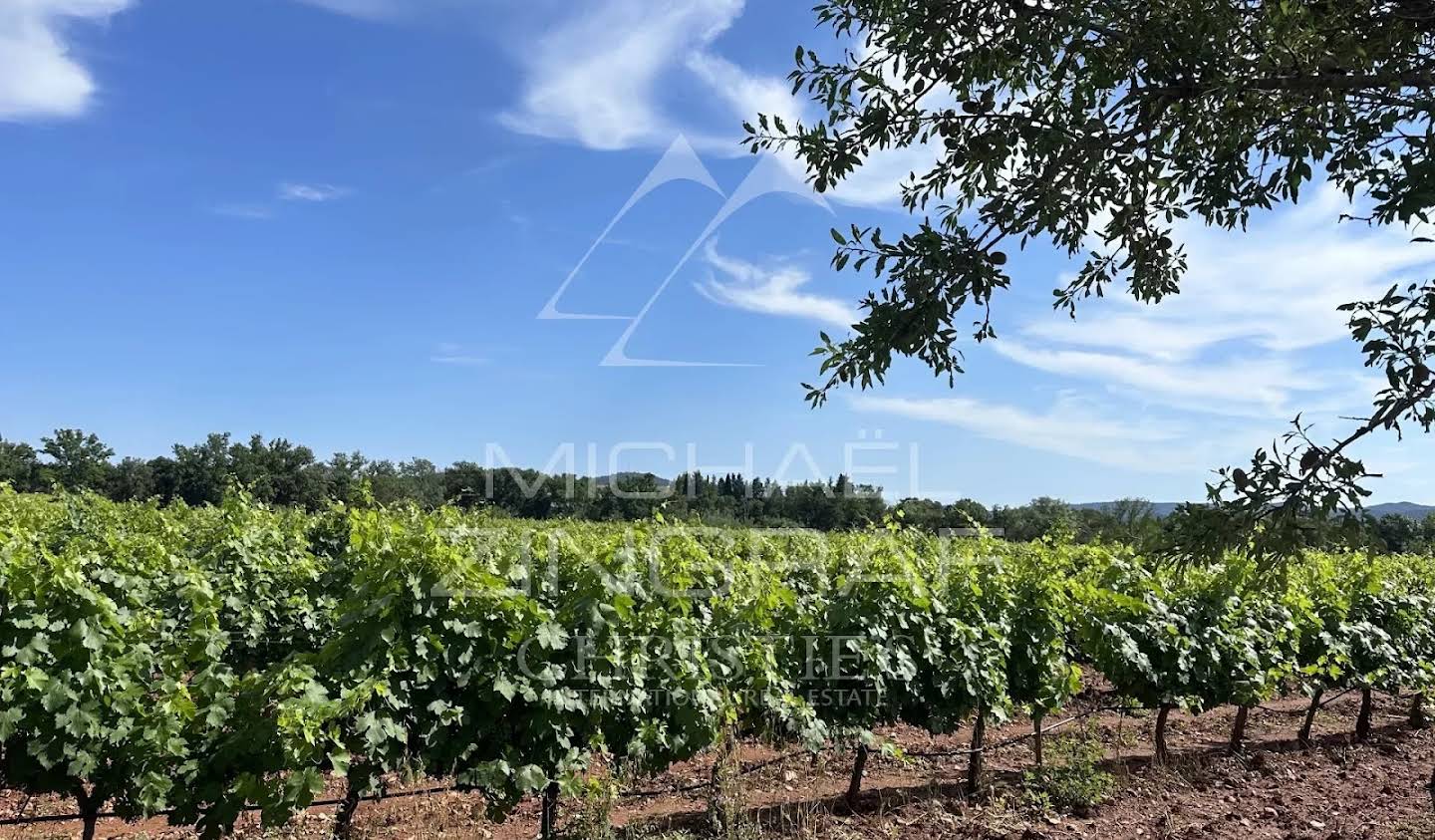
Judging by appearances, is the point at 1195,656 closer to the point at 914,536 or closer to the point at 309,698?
the point at 914,536

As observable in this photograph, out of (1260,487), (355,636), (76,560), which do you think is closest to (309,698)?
(355,636)

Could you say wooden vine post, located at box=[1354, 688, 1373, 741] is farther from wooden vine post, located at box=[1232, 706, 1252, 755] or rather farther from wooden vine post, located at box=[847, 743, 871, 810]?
wooden vine post, located at box=[847, 743, 871, 810]

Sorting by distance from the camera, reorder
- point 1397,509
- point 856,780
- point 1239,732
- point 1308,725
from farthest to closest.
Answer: point 1397,509
point 1308,725
point 1239,732
point 856,780

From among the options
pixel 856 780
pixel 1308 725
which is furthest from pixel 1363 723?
pixel 856 780

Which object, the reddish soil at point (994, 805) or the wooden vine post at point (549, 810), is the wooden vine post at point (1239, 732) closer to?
the reddish soil at point (994, 805)

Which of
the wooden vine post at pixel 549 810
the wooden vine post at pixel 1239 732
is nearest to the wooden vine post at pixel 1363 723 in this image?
the wooden vine post at pixel 1239 732

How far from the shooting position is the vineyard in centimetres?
392

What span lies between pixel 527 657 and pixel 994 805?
325cm

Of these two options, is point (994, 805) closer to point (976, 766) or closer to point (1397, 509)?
point (976, 766)

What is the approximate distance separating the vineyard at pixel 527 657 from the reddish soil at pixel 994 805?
0.28 meters

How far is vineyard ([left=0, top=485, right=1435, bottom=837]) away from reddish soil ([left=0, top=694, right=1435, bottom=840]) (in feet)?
0.92

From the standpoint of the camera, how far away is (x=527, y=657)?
4262mm

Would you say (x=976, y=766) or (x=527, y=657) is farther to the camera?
(x=976, y=766)

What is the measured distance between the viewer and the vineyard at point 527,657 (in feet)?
12.8
